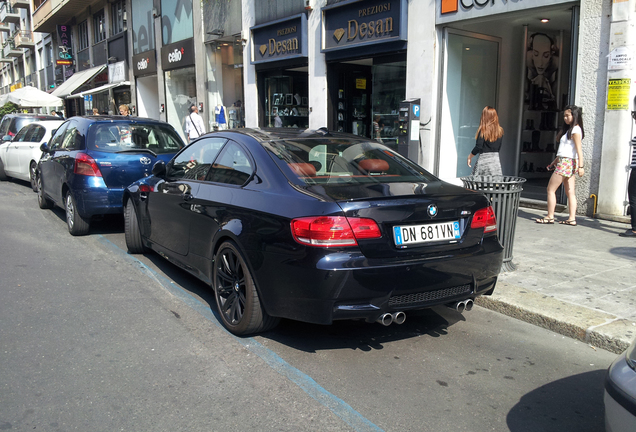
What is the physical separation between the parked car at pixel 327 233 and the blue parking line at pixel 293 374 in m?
0.17

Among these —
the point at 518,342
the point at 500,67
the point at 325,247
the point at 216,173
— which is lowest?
the point at 518,342

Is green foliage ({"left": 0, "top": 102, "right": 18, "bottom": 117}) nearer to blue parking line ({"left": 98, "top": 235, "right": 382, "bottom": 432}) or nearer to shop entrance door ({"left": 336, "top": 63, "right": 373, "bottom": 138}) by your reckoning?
shop entrance door ({"left": 336, "top": 63, "right": 373, "bottom": 138})

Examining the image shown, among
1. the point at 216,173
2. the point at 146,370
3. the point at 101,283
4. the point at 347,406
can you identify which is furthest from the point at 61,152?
the point at 347,406

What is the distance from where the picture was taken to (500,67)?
11039 mm

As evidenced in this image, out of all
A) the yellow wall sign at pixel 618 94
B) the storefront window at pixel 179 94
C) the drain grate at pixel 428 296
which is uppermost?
the storefront window at pixel 179 94

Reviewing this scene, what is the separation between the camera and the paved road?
2.94 meters

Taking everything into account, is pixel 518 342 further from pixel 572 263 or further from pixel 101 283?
pixel 101 283

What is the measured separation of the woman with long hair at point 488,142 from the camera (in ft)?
26.3

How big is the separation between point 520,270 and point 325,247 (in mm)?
3064

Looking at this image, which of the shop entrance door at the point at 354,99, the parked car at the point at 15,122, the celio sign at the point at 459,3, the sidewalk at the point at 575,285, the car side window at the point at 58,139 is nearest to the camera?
the sidewalk at the point at 575,285

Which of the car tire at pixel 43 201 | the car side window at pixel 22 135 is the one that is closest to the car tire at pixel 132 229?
the car tire at pixel 43 201

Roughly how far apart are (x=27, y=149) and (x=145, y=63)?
36.4 ft

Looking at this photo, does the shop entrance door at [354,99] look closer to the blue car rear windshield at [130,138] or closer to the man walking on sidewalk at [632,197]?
the blue car rear windshield at [130,138]

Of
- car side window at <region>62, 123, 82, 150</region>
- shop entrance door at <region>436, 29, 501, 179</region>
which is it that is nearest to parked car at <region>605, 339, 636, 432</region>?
car side window at <region>62, 123, 82, 150</region>
